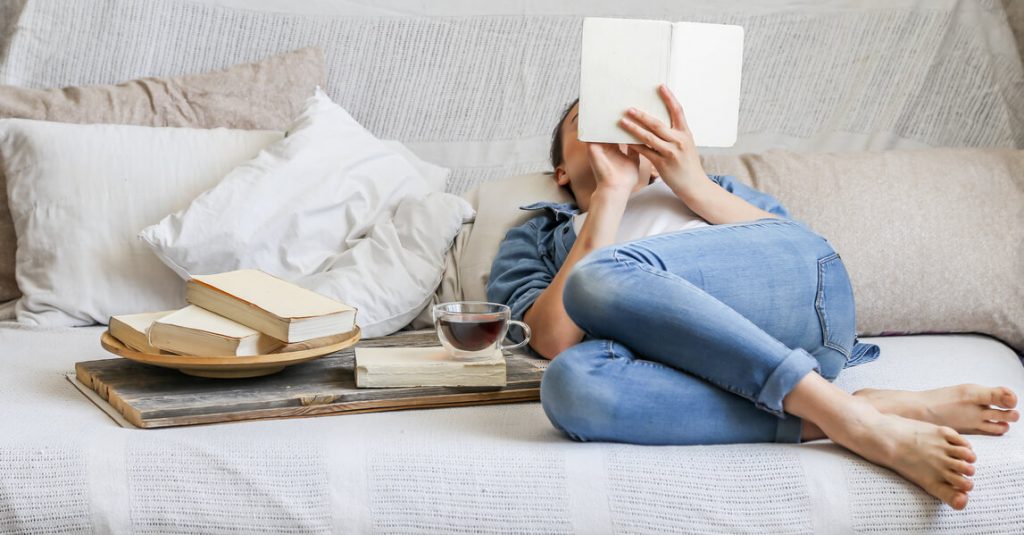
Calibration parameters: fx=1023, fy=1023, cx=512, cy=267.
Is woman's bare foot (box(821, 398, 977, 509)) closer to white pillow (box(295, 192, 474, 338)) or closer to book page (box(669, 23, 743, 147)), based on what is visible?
book page (box(669, 23, 743, 147))

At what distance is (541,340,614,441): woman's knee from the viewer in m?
1.16

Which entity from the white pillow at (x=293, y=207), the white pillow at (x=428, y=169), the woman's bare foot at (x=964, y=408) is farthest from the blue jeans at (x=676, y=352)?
the white pillow at (x=428, y=169)

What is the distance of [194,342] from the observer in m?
1.29

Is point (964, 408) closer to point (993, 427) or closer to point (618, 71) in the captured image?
point (993, 427)

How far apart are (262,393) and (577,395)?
408 millimetres

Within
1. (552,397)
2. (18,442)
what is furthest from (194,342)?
(552,397)

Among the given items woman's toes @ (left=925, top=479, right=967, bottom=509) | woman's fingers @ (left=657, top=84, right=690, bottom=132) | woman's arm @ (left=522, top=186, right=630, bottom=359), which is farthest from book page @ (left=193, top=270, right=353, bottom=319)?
woman's toes @ (left=925, top=479, right=967, bottom=509)

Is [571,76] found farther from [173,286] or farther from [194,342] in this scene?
[194,342]

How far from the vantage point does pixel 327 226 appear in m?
1.77

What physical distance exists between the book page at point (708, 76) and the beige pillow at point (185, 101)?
0.82 m

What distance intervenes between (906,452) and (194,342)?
33.6 inches

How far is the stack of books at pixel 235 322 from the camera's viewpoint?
1.28 meters

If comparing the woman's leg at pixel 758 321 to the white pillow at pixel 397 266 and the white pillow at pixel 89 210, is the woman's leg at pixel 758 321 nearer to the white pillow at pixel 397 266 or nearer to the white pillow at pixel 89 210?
the white pillow at pixel 397 266

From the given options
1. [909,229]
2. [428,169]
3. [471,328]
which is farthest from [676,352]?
[428,169]
